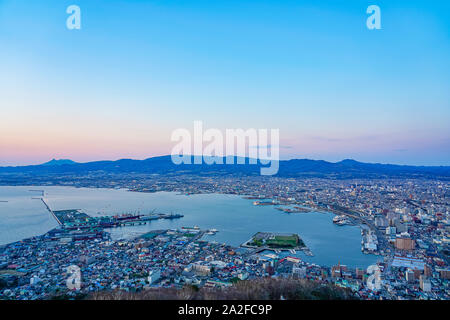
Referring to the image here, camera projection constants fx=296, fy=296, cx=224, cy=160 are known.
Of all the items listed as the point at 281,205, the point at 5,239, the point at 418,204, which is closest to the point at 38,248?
the point at 5,239

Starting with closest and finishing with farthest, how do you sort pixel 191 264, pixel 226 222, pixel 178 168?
pixel 191 264
pixel 226 222
pixel 178 168

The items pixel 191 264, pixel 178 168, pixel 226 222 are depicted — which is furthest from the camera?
pixel 178 168

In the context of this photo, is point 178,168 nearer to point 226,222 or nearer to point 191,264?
point 226,222

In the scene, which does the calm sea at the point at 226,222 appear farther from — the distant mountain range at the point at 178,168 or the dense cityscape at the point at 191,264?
the distant mountain range at the point at 178,168

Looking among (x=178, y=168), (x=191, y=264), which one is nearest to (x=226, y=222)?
(x=191, y=264)

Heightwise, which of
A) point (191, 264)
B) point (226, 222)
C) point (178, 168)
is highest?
point (178, 168)

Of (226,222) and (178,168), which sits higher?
(178,168)

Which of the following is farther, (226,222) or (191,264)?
(226,222)

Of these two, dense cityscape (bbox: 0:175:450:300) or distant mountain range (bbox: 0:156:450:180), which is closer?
dense cityscape (bbox: 0:175:450:300)

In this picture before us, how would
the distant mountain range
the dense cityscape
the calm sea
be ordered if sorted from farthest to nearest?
the distant mountain range < the calm sea < the dense cityscape

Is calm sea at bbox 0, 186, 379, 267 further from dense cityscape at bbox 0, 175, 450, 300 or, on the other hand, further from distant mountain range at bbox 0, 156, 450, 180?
distant mountain range at bbox 0, 156, 450, 180

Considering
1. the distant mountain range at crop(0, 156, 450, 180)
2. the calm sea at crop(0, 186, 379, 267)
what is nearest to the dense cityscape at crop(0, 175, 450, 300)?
the calm sea at crop(0, 186, 379, 267)
